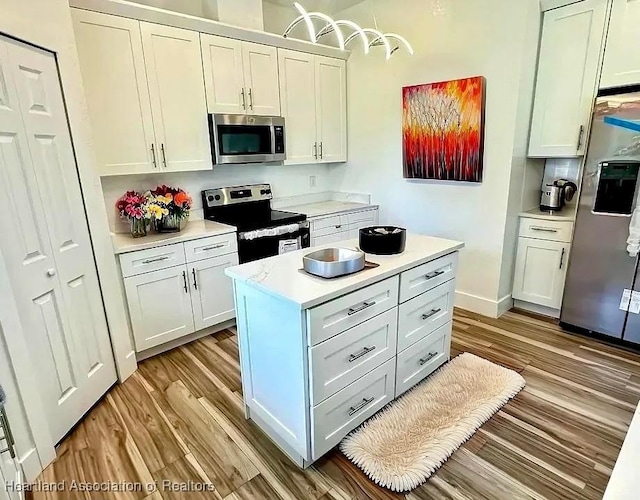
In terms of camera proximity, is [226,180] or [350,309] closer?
[350,309]

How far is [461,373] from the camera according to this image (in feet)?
8.02

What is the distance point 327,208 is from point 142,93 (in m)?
2.01

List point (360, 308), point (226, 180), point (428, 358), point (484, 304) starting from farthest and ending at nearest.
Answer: point (226, 180) → point (484, 304) → point (428, 358) → point (360, 308)

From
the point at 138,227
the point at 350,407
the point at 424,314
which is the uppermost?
the point at 138,227

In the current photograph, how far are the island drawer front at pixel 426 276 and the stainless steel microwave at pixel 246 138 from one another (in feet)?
6.45

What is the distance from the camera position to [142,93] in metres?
2.66

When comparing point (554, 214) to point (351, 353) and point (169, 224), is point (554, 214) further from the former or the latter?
point (169, 224)

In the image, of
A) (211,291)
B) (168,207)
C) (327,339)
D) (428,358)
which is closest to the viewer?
(327,339)

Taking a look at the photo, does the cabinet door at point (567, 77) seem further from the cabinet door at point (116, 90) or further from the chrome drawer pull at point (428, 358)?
the cabinet door at point (116, 90)

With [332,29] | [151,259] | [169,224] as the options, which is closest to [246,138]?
[169,224]

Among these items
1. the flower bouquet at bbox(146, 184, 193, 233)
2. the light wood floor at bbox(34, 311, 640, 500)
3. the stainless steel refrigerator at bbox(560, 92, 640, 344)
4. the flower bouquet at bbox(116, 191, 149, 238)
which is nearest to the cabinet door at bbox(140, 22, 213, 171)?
the flower bouquet at bbox(146, 184, 193, 233)

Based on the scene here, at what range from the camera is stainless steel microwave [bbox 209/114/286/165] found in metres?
3.07

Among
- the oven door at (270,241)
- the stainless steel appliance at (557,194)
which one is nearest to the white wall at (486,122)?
the stainless steel appliance at (557,194)

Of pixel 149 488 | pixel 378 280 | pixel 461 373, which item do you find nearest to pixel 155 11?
pixel 378 280
